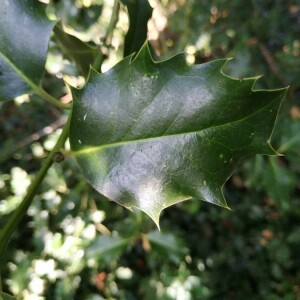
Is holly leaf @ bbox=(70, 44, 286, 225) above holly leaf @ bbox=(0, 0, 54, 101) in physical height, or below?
below

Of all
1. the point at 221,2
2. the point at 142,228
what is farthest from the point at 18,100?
the point at 221,2

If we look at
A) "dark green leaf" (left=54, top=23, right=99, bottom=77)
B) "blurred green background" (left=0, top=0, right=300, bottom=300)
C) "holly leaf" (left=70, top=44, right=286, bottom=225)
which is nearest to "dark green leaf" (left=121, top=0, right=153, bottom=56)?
"dark green leaf" (left=54, top=23, right=99, bottom=77)

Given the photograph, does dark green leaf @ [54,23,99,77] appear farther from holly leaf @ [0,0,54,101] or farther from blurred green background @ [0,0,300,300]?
blurred green background @ [0,0,300,300]

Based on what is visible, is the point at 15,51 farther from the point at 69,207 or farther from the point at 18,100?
the point at 69,207

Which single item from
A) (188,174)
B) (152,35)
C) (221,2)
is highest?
(188,174)

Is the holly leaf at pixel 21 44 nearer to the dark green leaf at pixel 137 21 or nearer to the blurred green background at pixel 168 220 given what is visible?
the dark green leaf at pixel 137 21

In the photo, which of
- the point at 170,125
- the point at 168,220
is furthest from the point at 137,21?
the point at 168,220
